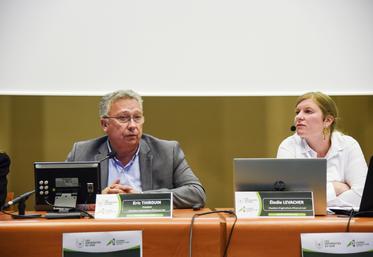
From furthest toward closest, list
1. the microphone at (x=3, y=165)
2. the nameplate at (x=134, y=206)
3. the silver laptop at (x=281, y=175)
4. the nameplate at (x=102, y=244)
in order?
the microphone at (x=3, y=165), the silver laptop at (x=281, y=175), the nameplate at (x=134, y=206), the nameplate at (x=102, y=244)

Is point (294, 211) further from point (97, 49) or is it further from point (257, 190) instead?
point (97, 49)

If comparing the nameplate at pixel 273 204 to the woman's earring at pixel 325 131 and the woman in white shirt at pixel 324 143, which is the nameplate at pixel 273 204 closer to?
the woman in white shirt at pixel 324 143

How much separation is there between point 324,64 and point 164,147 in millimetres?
1356

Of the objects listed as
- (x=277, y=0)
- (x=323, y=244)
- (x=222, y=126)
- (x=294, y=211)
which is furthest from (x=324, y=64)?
(x=323, y=244)

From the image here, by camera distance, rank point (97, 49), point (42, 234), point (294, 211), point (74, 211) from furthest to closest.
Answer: point (97, 49) < point (74, 211) < point (294, 211) < point (42, 234)

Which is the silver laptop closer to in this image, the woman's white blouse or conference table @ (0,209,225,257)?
conference table @ (0,209,225,257)

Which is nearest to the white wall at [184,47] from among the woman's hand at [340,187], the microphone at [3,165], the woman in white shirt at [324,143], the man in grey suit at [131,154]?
the woman in white shirt at [324,143]

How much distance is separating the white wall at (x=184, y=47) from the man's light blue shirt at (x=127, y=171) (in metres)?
0.68

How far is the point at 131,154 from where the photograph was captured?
2689mm

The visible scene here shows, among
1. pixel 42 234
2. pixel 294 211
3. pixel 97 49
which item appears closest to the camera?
pixel 42 234

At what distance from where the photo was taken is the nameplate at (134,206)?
5.66 feet

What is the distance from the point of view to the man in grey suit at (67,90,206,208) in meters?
2.60

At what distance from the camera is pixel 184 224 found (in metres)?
1.56

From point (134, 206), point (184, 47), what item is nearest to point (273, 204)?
point (134, 206)
